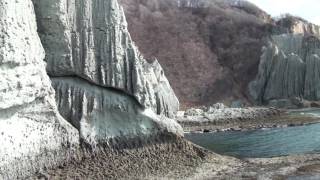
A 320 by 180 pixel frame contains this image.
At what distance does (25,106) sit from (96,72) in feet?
16.7

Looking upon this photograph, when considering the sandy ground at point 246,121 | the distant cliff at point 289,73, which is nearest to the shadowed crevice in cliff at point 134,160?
the sandy ground at point 246,121

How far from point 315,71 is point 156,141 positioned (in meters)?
70.5

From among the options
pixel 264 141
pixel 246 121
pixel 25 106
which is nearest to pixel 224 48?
pixel 246 121

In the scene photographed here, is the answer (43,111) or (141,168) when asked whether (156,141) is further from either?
(43,111)

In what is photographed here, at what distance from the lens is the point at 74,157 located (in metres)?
25.4

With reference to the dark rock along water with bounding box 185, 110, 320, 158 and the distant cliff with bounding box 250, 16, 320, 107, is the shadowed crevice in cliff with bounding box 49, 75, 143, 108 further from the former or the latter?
the distant cliff with bounding box 250, 16, 320, 107

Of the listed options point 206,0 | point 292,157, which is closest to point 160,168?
point 292,157

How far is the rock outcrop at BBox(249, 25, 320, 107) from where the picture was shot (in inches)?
3652

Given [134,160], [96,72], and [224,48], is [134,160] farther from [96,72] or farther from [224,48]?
[224,48]

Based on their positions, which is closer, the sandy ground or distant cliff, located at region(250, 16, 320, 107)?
the sandy ground

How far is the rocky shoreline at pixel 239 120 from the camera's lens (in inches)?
2245

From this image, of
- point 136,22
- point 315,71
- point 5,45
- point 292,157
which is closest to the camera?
point 5,45

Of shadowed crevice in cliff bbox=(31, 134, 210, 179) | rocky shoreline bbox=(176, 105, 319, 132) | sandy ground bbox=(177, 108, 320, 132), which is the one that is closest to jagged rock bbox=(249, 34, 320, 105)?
rocky shoreline bbox=(176, 105, 319, 132)

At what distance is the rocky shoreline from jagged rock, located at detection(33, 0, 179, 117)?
28588 millimetres
